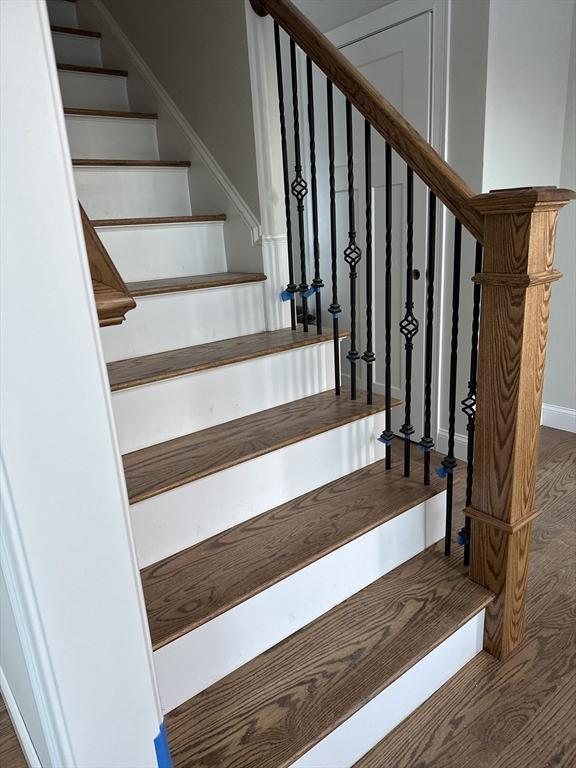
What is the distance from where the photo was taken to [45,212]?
703 mm

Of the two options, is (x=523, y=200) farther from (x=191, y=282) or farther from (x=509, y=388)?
(x=191, y=282)

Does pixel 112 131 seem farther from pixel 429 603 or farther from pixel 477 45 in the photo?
pixel 429 603

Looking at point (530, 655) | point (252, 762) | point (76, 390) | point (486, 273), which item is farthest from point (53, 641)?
point (530, 655)

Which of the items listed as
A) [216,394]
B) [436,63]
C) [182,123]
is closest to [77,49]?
[182,123]

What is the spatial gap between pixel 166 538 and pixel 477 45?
7.76 ft

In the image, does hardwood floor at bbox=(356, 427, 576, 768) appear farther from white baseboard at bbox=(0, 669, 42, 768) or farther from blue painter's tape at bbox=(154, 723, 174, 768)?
white baseboard at bbox=(0, 669, 42, 768)

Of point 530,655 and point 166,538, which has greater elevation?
point 166,538

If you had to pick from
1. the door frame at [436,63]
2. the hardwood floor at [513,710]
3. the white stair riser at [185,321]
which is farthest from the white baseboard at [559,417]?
the white stair riser at [185,321]

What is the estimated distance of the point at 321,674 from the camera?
1307 millimetres

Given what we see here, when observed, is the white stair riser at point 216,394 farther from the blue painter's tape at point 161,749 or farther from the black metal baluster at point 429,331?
the blue painter's tape at point 161,749

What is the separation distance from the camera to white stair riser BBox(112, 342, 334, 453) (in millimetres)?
1580

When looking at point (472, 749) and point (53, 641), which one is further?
point (472, 749)

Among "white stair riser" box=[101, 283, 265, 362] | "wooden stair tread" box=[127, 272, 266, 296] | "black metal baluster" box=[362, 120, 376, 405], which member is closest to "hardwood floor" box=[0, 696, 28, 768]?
"white stair riser" box=[101, 283, 265, 362]

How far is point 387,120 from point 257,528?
119cm
